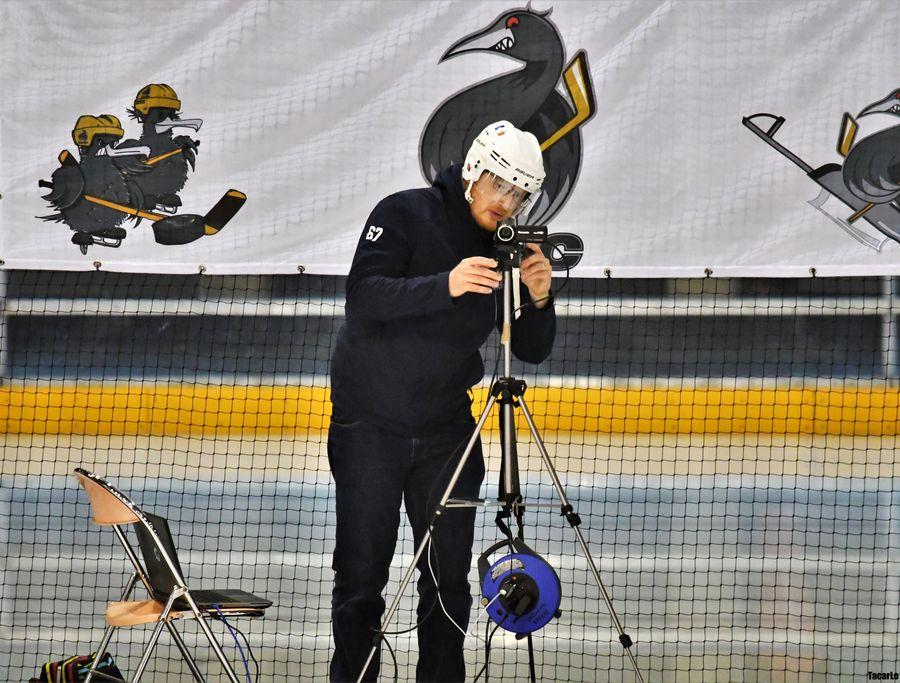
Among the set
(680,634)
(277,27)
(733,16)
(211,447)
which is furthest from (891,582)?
(211,447)

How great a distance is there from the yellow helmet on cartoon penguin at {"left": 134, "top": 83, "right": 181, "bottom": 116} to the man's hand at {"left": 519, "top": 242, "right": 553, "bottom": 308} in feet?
6.39

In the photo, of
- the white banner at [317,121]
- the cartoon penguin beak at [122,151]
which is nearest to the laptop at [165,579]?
the white banner at [317,121]

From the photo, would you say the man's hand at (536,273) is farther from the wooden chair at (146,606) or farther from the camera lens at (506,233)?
the wooden chair at (146,606)

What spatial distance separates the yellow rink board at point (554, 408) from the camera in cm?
563

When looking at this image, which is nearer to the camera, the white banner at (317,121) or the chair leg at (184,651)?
the chair leg at (184,651)

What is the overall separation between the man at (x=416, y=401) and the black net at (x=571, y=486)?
1.77ft

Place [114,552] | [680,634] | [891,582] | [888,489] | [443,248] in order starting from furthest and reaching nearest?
[888,489]
[114,552]
[891,582]
[680,634]
[443,248]

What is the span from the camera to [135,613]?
2512 millimetres

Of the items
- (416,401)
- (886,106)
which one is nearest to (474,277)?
(416,401)

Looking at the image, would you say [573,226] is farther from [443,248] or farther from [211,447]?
[211,447]

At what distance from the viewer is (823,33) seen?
12.6 ft

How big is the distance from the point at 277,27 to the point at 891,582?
3.47 metres

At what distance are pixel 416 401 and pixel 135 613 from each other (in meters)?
0.91

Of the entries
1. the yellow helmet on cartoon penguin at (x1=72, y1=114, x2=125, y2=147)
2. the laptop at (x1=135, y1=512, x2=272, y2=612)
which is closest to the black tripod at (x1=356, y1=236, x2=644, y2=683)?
the laptop at (x1=135, y1=512, x2=272, y2=612)
